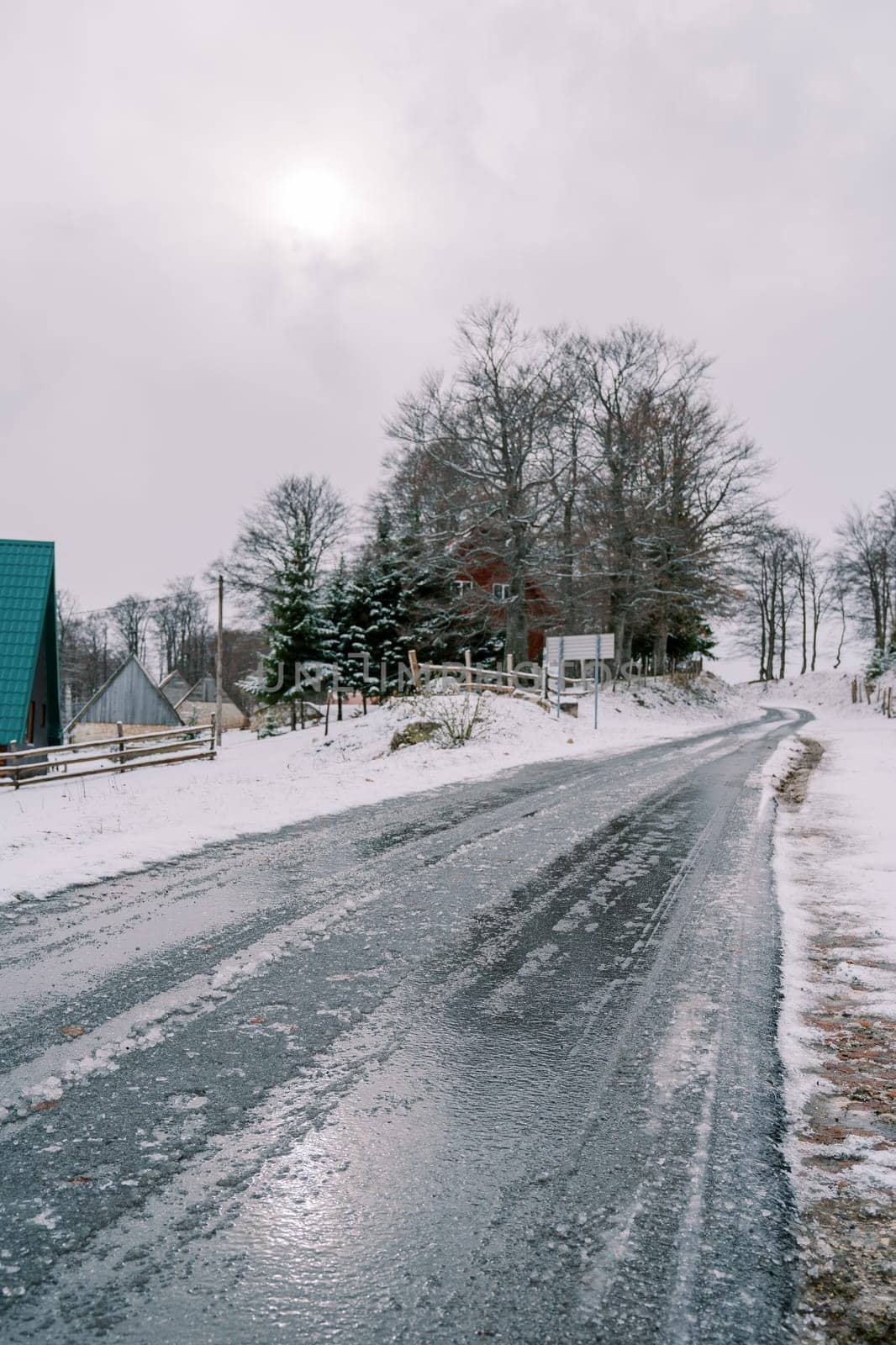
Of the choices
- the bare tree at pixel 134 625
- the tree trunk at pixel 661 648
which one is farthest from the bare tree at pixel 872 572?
the bare tree at pixel 134 625

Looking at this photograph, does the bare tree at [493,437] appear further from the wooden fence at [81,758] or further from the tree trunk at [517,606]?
the wooden fence at [81,758]

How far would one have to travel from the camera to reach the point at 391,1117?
270cm

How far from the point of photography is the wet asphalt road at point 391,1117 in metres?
1.89

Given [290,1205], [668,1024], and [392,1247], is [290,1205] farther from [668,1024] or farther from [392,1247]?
[668,1024]

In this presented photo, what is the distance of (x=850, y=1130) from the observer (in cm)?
269

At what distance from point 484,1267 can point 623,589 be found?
32.5m

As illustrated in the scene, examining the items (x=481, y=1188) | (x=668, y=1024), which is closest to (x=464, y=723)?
(x=668, y=1024)

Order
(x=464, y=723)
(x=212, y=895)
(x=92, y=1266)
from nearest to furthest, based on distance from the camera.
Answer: (x=92, y=1266) → (x=212, y=895) → (x=464, y=723)

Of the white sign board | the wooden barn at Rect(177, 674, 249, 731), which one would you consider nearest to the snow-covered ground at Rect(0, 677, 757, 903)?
the white sign board

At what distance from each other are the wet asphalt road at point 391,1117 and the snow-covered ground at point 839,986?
130mm

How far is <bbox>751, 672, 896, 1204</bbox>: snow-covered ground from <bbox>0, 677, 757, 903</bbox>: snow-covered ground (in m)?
4.87

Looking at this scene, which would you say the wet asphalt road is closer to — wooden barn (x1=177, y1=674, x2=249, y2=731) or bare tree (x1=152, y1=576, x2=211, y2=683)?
wooden barn (x1=177, y1=674, x2=249, y2=731)

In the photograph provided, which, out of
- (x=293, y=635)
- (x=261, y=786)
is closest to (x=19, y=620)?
(x=261, y=786)

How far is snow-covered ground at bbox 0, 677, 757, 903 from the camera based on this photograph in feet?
22.7
